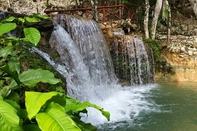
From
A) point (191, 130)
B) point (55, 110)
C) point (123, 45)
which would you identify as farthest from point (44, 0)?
point (55, 110)

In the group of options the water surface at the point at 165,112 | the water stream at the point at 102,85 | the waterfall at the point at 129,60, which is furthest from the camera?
the waterfall at the point at 129,60

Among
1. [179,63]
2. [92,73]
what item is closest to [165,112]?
[92,73]

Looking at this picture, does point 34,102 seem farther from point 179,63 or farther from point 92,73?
point 179,63

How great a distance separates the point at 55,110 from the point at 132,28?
1036cm

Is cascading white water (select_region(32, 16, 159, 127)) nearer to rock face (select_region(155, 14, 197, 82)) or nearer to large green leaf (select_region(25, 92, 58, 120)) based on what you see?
rock face (select_region(155, 14, 197, 82))

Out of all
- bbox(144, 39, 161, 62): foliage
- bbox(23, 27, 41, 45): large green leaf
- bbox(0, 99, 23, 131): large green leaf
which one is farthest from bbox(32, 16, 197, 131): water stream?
bbox(0, 99, 23, 131): large green leaf

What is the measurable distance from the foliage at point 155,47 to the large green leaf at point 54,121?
9305 millimetres

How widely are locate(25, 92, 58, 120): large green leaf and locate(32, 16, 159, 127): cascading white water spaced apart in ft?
13.8

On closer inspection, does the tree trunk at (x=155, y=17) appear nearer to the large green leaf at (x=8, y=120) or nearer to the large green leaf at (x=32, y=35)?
the large green leaf at (x=32, y=35)

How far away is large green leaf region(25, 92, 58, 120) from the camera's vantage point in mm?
1467

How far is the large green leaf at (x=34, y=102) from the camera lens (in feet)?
4.81

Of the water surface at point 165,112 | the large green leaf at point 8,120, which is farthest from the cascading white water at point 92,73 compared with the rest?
the large green leaf at point 8,120

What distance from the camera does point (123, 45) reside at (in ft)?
32.3

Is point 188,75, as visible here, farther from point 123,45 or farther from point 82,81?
point 82,81
